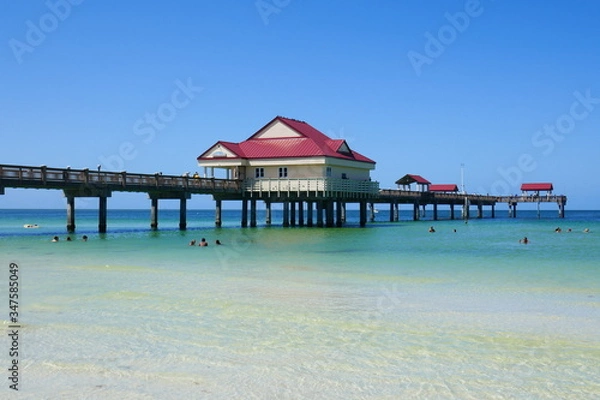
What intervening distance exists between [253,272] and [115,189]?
2170 cm

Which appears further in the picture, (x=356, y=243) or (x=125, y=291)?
(x=356, y=243)

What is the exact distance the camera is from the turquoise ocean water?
7.56 metres

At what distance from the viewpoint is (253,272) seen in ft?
63.4

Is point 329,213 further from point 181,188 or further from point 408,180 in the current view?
point 408,180

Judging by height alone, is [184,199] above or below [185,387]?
above

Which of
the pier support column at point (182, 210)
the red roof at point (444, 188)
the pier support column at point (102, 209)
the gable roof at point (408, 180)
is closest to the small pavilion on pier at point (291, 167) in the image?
the pier support column at point (182, 210)

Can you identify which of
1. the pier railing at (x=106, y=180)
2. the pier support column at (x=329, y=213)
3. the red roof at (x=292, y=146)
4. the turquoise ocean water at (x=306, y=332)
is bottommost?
the turquoise ocean water at (x=306, y=332)

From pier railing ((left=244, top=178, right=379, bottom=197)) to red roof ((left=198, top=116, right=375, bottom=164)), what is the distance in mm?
1860

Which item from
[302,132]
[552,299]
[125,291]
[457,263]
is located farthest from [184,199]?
[552,299]

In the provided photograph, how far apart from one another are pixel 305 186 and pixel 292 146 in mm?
4211

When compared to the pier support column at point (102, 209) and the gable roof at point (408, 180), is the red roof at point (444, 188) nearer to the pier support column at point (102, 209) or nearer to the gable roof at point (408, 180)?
the gable roof at point (408, 180)

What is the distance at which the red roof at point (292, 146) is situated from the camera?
47.8m

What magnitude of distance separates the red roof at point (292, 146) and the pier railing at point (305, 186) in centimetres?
186

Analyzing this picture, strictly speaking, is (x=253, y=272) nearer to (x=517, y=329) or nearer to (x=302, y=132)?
(x=517, y=329)
